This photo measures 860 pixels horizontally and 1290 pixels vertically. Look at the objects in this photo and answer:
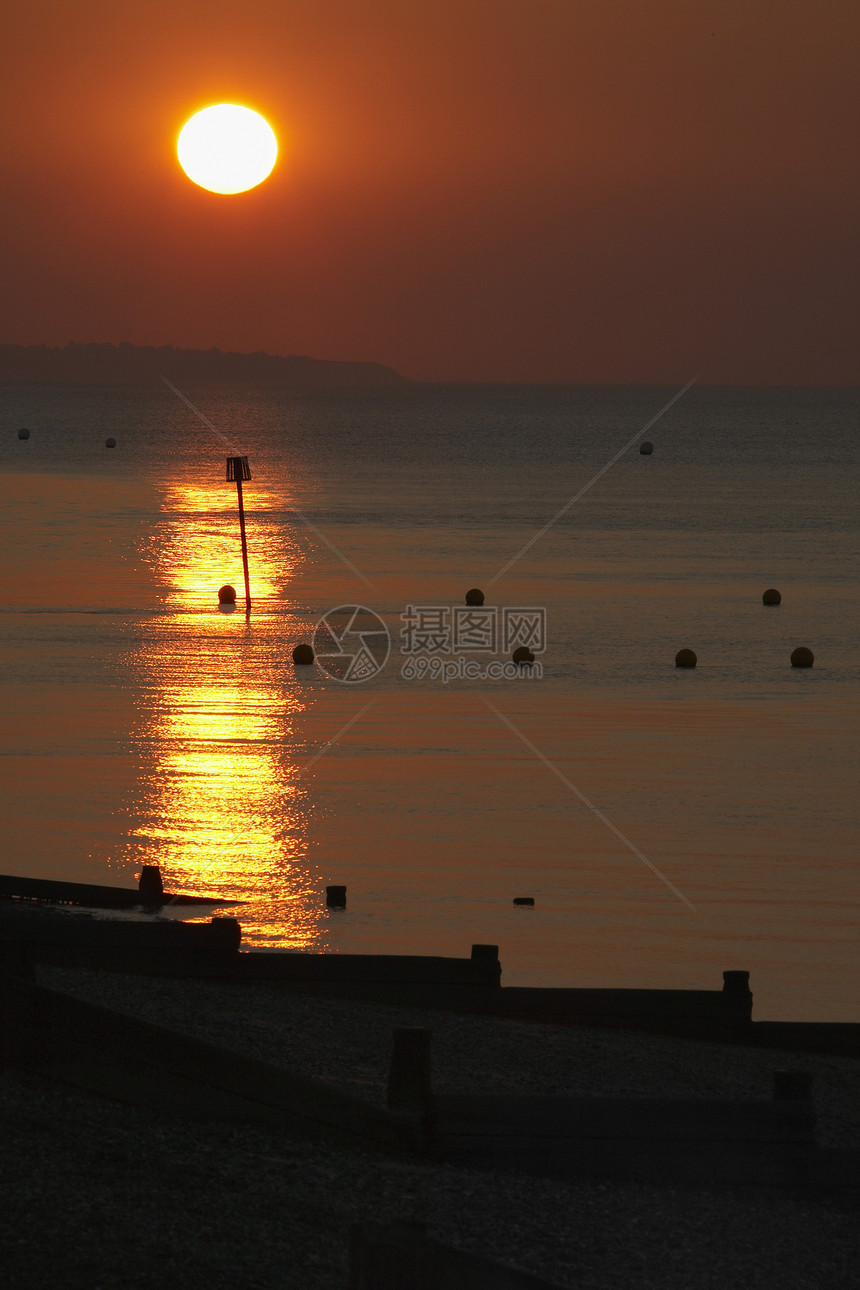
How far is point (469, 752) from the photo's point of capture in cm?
1822

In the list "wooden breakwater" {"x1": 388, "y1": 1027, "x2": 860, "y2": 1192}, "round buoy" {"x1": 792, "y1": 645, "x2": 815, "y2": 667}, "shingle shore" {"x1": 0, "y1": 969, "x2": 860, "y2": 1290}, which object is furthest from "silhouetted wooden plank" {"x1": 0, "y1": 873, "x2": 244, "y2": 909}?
"round buoy" {"x1": 792, "y1": 645, "x2": 815, "y2": 667}

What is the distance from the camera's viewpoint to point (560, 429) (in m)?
166

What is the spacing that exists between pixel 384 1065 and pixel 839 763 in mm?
11658

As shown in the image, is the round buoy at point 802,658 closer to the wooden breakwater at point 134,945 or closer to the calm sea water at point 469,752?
the calm sea water at point 469,752

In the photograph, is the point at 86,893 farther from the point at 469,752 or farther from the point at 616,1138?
the point at 469,752

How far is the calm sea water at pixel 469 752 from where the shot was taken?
12070 mm

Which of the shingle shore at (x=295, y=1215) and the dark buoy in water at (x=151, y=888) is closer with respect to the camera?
the shingle shore at (x=295, y=1215)

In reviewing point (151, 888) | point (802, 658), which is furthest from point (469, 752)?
point (802, 658)

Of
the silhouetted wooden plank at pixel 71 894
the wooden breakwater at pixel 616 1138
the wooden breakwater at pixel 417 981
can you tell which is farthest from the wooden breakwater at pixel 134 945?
the wooden breakwater at pixel 616 1138

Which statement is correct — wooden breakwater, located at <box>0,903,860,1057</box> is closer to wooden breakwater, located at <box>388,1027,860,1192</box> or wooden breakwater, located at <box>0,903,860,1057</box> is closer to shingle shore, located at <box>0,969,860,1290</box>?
shingle shore, located at <box>0,969,860,1290</box>

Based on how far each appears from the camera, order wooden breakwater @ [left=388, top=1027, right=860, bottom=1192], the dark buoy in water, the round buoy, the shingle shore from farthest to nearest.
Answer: the round buoy, the dark buoy in water, wooden breakwater @ [left=388, top=1027, right=860, bottom=1192], the shingle shore

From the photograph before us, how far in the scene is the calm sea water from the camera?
12.1 meters

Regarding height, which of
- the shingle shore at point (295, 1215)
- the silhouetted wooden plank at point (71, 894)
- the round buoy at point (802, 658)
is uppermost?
the round buoy at point (802, 658)

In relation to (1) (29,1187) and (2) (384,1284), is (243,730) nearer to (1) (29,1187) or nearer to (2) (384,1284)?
(1) (29,1187)
